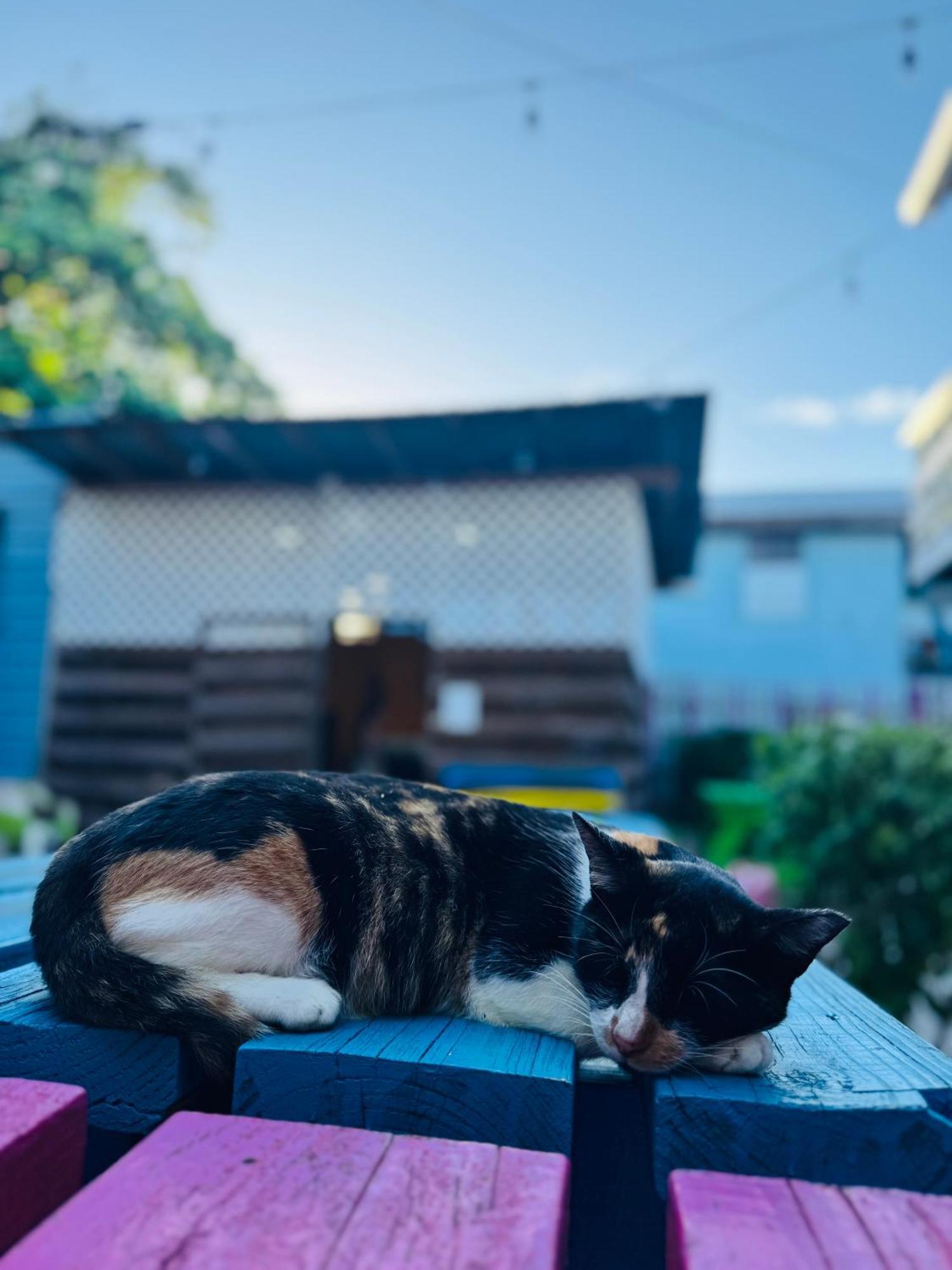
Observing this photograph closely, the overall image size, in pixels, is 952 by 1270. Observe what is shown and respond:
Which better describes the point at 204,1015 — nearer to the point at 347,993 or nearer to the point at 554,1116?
the point at 347,993

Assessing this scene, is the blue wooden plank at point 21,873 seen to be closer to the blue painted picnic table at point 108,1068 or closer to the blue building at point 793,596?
the blue painted picnic table at point 108,1068

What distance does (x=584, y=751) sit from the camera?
7.55 m

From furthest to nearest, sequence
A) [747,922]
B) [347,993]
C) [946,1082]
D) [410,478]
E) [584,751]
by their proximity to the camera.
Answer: [410,478], [584,751], [347,993], [747,922], [946,1082]

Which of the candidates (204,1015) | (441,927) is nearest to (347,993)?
(441,927)

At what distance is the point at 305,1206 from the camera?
0.69 metres

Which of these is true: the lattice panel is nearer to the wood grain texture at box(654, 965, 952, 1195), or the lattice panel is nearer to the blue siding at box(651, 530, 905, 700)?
the blue siding at box(651, 530, 905, 700)

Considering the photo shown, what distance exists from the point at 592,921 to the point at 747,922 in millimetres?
257

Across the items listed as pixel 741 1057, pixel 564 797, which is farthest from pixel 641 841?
pixel 564 797

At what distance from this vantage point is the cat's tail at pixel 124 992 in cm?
104

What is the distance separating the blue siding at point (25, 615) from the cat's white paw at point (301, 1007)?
28.2ft

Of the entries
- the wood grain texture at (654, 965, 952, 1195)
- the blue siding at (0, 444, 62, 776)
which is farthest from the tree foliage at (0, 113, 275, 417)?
the wood grain texture at (654, 965, 952, 1195)

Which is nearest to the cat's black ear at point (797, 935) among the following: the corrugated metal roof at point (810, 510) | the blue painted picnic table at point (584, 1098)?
the blue painted picnic table at point (584, 1098)

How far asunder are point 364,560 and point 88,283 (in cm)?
741

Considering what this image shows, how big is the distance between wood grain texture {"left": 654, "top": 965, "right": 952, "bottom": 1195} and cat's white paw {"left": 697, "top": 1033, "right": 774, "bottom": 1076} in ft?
0.15
